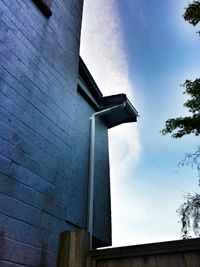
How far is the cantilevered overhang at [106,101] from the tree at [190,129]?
3.12ft

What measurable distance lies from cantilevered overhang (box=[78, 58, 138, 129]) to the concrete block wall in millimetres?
1924

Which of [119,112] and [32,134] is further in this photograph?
[119,112]

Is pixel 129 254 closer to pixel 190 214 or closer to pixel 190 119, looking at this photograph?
pixel 190 214

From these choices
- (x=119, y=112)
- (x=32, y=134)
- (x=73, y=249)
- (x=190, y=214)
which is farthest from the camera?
Answer: (x=119, y=112)

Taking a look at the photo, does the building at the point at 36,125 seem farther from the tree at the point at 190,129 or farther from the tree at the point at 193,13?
the tree at the point at 193,13

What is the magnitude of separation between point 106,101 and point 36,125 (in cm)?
342

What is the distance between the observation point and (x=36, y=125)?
2.27 metres

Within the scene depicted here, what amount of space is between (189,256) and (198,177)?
11.1 feet

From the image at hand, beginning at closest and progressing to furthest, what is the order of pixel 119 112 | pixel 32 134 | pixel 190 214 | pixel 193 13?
pixel 32 134
pixel 190 214
pixel 193 13
pixel 119 112

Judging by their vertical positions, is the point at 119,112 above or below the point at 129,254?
above

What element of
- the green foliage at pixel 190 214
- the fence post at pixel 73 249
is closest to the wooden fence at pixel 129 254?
the fence post at pixel 73 249

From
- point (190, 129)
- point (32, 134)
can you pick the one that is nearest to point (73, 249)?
point (32, 134)

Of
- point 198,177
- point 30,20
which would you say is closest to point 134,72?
point 198,177

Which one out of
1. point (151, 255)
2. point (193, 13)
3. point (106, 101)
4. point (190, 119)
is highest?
point (193, 13)
